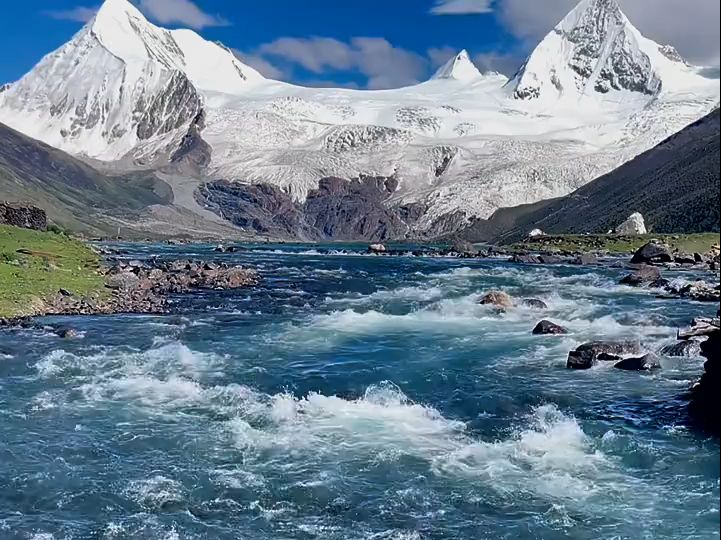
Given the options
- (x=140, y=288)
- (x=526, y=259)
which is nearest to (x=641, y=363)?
(x=140, y=288)

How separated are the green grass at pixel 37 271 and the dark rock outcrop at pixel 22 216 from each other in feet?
24.4

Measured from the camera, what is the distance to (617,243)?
110125 millimetres

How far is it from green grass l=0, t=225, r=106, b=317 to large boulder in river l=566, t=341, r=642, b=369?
27.2m

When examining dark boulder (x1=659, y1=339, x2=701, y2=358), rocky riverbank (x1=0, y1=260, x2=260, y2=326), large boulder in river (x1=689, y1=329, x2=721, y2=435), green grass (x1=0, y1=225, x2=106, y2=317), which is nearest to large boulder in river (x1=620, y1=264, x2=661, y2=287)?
rocky riverbank (x1=0, y1=260, x2=260, y2=326)

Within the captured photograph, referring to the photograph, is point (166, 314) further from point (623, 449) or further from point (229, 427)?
point (623, 449)

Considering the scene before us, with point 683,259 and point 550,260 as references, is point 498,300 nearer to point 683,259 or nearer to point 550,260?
point 683,259

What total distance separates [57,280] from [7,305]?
751 cm

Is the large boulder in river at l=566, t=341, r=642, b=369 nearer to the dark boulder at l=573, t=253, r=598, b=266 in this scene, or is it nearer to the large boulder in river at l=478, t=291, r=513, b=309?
the large boulder in river at l=478, t=291, r=513, b=309

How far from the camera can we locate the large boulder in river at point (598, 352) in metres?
28.5

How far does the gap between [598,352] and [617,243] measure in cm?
8582

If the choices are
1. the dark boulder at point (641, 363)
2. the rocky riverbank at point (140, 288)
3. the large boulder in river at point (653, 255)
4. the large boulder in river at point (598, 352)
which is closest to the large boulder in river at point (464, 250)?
the large boulder in river at point (653, 255)

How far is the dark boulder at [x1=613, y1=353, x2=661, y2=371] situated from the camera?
27.4m

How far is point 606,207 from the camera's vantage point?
182 meters

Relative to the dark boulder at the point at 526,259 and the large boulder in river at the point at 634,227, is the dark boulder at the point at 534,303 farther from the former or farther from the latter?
the large boulder in river at the point at 634,227
